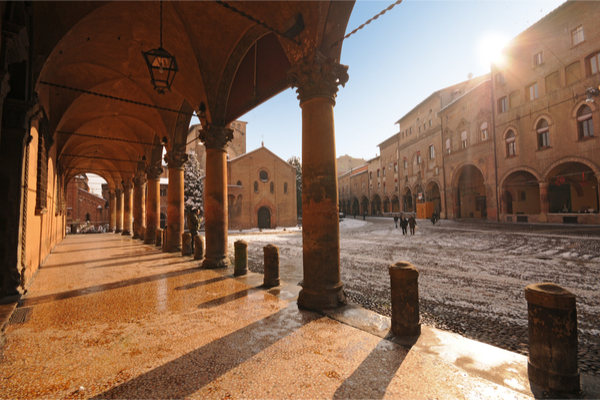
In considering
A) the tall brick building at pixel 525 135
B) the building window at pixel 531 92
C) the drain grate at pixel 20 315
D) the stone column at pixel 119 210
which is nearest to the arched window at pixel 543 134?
the tall brick building at pixel 525 135

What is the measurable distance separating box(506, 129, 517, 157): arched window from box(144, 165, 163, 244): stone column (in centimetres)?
2750

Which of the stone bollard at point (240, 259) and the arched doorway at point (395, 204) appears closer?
the stone bollard at point (240, 259)

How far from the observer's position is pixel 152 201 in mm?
14273

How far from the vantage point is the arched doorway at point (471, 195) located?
106 ft

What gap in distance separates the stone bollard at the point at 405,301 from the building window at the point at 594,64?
25.5 metres

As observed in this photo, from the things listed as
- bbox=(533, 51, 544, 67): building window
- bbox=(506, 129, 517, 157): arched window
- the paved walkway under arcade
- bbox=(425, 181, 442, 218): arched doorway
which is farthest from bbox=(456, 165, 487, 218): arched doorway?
the paved walkway under arcade

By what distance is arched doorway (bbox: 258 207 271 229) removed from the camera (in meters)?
32.9

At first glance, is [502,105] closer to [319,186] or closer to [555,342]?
[319,186]

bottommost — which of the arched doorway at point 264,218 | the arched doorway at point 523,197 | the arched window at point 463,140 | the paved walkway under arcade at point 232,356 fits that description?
the paved walkway under arcade at point 232,356

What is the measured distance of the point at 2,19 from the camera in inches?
154

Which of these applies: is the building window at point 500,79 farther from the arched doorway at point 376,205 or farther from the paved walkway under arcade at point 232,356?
the paved walkway under arcade at point 232,356

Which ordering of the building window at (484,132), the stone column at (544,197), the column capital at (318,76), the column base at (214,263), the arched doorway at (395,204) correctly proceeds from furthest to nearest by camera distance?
the arched doorway at (395,204), the building window at (484,132), the stone column at (544,197), the column base at (214,263), the column capital at (318,76)

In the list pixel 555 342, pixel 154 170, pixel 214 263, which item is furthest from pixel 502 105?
pixel 555 342

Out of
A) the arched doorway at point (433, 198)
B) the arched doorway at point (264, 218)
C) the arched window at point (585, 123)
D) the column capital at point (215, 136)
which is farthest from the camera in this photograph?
the arched doorway at point (433, 198)
